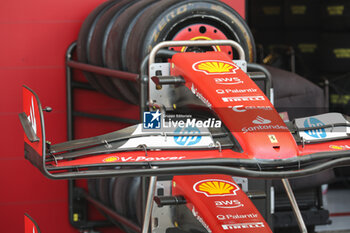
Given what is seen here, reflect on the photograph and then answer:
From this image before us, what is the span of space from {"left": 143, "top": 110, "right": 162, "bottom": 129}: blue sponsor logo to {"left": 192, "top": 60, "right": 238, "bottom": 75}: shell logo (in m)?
0.20

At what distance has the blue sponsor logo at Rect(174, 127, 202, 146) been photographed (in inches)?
70.6

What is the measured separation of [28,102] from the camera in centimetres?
181

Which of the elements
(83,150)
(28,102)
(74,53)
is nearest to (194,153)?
(83,150)

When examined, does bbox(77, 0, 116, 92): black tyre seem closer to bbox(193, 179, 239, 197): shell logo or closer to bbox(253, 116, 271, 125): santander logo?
bbox(193, 179, 239, 197): shell logo

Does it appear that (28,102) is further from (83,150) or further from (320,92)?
(320,92)

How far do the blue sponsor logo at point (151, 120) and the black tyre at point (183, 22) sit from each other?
646 millimetres

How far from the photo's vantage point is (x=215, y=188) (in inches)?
82.1

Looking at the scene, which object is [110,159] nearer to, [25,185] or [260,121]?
[260,121]

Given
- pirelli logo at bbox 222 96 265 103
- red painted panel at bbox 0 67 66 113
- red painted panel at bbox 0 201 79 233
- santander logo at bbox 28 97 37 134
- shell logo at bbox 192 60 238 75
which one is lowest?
red painted panel at bbox 0 201 79 233

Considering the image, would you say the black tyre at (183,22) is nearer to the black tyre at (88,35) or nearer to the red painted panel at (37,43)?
the black tyre at (88,35)

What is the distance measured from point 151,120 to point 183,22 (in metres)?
0.71

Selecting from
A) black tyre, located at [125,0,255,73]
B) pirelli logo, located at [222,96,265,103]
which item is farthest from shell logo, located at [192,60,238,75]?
black tyre, located at [125,0,255,73]

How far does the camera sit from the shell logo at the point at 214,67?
196cm

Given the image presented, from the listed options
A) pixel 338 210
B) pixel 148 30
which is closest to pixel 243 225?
pixel 148 30
